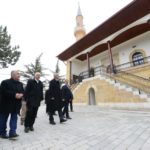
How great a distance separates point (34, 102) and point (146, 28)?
479 inches

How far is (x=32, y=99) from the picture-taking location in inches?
154

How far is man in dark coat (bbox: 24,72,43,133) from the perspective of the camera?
3.87 metres

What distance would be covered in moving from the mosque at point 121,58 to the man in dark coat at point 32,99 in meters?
6.42

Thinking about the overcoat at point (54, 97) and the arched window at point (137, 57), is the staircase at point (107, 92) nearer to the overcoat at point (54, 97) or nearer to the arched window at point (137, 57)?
the arched window at point (137, 57)

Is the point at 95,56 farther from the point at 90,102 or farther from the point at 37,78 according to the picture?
the point at 37,78

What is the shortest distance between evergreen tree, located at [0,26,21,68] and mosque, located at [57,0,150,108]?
7.23 meters

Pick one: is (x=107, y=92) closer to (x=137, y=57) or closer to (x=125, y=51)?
(x=137, y=57)

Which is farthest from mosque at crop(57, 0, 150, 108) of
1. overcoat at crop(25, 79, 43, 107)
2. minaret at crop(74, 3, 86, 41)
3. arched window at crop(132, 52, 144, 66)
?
minaret at crop(74, 3, 86, 41)

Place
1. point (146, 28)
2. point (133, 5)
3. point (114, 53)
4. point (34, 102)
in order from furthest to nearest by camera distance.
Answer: point (114, 53)
point (146, 28)
point (133, 5)
point (34, 102)

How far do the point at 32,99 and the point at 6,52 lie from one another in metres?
18.4

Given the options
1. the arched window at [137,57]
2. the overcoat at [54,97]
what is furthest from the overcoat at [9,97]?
the arched window at [137,57]

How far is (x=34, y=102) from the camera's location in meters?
3.91

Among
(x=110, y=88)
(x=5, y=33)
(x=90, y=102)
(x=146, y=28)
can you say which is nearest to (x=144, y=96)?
(x=110, y=88)

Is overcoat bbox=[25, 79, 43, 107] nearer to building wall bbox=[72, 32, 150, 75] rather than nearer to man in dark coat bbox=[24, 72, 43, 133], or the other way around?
man in dark coat bbox=[24, 72, 43, 133]
